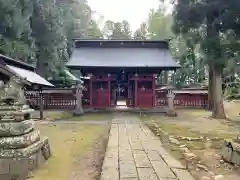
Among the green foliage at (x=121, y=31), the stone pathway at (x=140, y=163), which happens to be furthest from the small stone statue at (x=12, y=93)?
the green foliage at (x=121, y=31)

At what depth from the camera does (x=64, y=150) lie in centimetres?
850

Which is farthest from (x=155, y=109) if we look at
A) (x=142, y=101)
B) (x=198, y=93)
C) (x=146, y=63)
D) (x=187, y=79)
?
(x=187, y=79)

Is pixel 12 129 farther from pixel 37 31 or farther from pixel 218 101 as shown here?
pixel 37 31

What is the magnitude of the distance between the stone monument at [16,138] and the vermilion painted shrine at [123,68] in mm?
14638

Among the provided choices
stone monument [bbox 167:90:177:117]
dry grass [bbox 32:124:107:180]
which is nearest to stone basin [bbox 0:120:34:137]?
dry grass [bbox 32:124:107:180]

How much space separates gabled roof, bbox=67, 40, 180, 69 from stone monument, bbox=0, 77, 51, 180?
14647mm

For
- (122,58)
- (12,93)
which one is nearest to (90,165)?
(12,93)

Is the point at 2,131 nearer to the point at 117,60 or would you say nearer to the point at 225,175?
the point at 225,175

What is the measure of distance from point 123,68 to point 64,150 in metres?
14.0

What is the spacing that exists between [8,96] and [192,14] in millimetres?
12989

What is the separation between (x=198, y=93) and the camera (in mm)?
25109

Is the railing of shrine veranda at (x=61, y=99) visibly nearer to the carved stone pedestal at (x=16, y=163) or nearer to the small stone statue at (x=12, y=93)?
the small stone statue at (x=12, y=93)

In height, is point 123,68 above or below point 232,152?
above

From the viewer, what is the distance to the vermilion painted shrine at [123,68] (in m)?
21.8
